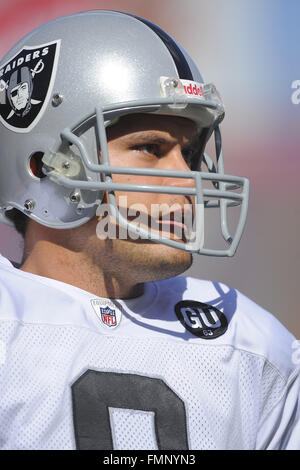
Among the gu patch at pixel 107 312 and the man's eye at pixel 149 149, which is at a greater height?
the man's eye at pixel 149 149

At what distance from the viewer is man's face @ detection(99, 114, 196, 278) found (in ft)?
3.33

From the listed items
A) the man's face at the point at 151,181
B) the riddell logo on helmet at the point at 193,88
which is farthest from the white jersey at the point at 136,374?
the riddell logo on helmet at the point at 193,88

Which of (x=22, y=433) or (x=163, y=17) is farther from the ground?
(x=163, y=17)

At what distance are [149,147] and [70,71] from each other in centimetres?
19

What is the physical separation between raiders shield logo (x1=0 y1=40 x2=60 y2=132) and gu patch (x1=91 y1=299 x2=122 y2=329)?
323mm

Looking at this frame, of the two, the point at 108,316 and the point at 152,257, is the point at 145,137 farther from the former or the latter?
the point at 108,316

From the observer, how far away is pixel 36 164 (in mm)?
1089

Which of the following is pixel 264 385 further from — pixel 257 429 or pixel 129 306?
pixel 129 306

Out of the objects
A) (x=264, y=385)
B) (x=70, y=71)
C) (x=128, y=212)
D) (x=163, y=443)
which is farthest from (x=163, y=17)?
(x=163, y=443)

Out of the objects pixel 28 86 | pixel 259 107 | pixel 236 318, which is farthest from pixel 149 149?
pixel 259 107

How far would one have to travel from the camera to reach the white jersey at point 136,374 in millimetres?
900

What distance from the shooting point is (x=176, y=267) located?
3.40 feet

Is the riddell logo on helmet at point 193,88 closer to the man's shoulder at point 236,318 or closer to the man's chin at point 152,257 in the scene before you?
the man's chin at point 152,257

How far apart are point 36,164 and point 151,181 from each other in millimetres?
215
